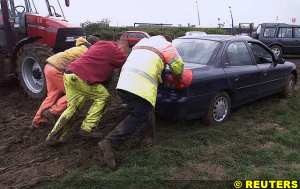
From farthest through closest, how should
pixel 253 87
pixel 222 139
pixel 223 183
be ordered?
1. pixel 253 87
2. pixel 222 139
3. pixel 223 183

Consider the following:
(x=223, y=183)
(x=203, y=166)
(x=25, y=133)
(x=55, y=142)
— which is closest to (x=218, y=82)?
(x=203, y=166)

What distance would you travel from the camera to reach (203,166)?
5316 mm

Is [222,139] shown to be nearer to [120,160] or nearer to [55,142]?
[120,160]

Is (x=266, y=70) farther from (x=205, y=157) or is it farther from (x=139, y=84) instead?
(x=139, y=84)

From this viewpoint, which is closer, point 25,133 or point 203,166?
point 203,166

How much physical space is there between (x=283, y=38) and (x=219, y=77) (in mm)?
13712

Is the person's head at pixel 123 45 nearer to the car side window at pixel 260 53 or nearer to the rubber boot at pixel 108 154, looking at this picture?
the rubber boot at pixel 108 154

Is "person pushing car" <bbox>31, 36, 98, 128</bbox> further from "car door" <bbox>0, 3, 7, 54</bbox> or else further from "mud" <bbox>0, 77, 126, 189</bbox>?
"car door" <bbox>0, 3, 7, 54</bbox>

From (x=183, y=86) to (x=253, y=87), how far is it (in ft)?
7.08

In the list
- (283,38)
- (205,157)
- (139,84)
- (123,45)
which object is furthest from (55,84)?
(283,38)

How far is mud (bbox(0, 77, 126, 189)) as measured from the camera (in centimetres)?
504

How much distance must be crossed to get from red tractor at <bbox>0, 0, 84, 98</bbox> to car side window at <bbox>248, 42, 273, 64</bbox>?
380 cm

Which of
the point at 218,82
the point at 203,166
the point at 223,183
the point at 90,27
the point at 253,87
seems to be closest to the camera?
the point at 223,183

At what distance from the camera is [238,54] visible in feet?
25.0
